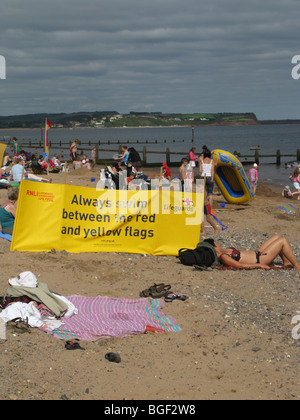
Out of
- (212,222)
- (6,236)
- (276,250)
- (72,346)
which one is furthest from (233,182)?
(72,346)

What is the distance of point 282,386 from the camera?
583cm

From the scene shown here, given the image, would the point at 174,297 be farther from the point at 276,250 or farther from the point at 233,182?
the point at 233,182

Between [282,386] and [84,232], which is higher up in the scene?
[84,232]

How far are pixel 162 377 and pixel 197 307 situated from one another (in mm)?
2105

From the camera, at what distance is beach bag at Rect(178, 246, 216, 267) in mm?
9930

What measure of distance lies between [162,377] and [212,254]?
416 cm

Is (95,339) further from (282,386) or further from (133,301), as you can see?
(282,386)

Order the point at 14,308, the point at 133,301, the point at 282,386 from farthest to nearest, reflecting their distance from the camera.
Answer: the point at 133,301 → the point at 14,308 → the point at 282,386

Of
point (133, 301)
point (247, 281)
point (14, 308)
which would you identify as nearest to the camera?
point (14, 308)

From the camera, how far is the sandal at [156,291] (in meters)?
8.40

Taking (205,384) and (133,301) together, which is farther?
(133,301)

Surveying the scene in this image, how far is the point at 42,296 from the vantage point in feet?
23.7

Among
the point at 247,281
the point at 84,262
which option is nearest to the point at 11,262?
the point at 84,262

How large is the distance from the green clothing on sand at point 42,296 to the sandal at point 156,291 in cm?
151
